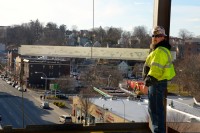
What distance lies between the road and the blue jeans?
840 centimetres

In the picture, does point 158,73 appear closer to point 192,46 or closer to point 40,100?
point 40,100

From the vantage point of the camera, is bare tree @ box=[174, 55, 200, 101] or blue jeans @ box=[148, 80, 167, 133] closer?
blue jeans @ box=[148, 80, 167, 133]

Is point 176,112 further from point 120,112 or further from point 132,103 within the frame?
point 132,103

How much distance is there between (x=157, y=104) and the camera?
199 centimetres

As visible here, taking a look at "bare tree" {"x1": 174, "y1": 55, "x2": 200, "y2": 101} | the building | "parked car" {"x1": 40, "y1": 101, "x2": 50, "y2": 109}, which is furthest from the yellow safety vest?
"bare tree" {"x1": 174, "y1": 55, "x2": 200, "y2": 101}

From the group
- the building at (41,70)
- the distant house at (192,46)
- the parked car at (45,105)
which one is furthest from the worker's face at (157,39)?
the distant house at (192,46)

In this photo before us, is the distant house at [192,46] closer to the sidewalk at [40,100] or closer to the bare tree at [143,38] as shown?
the bare tree at [143,38]

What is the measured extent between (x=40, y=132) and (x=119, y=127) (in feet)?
1.85

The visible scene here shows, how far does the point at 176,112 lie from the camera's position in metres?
8.23

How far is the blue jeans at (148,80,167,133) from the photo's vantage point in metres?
1.98

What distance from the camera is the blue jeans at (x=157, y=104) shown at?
1.98 metres

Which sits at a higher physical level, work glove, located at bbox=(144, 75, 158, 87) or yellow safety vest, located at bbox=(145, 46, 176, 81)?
yellow safety vest, located at bbox=(145, 46, 176, 81)

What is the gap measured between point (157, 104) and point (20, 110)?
38.5 feet

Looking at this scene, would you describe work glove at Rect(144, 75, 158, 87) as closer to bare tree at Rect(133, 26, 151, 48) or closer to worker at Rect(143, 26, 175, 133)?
worker at Rect(143, 26, 175, 133)
